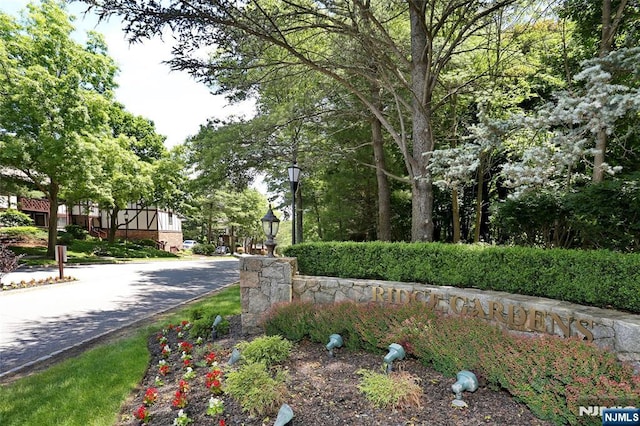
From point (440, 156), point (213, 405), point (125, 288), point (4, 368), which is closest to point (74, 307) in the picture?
point (125, 288)

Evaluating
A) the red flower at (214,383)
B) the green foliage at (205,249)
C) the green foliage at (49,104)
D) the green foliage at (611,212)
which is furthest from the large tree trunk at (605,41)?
the green foliage at (205,249)

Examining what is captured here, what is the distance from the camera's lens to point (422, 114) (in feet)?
20.3

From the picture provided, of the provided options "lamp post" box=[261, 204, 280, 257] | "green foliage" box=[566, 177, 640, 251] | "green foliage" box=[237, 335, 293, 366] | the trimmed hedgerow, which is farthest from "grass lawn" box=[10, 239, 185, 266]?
"green foliage" box=[566, 177, 640, 251]

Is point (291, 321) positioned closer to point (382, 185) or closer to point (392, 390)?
point (392, 390)

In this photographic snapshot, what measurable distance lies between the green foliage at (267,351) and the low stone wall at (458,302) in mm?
1463

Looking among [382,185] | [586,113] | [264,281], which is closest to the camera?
[586,113]

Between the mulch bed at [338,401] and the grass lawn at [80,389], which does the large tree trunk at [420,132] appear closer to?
the mulch bed at [338,401]

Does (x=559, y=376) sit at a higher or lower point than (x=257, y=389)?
higher

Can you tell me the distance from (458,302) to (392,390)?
1898mm

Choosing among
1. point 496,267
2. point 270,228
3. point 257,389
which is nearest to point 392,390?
point 257,389

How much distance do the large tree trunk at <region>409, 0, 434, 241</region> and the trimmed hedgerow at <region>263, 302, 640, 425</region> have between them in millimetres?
2251

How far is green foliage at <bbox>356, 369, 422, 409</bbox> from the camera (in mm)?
2789

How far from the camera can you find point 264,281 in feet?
17.9

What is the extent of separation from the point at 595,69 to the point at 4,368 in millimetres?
7651
